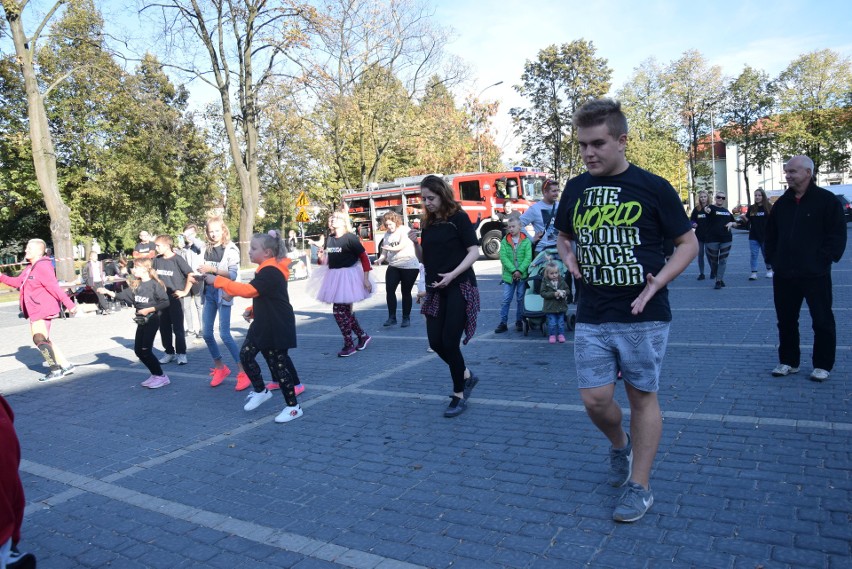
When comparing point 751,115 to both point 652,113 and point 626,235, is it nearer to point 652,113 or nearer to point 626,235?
point 652,113

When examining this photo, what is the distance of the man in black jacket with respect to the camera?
5.49 m

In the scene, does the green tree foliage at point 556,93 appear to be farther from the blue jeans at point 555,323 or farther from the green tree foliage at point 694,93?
the blue jeans at point 555,323

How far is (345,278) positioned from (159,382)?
8.02 feet

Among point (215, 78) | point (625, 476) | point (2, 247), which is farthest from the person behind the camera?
point (2, 247)

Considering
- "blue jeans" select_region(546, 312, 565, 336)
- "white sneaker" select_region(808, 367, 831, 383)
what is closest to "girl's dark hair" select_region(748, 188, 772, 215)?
"blue jeans" select_region(546, 312, 565, 336)

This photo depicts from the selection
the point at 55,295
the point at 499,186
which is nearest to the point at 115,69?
the point at 499,186

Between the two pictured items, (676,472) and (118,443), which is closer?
(676,472)

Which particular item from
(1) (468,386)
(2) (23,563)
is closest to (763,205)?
(1) (468,386)

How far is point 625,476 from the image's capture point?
12.2ft

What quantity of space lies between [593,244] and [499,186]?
2031 cm

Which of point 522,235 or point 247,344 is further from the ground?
point 522,235

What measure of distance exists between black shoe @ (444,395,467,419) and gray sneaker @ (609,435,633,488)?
5.73ft

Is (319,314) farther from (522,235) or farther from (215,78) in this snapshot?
(215,78)

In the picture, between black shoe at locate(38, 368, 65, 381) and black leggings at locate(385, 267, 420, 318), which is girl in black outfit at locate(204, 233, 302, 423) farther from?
black leggings at locate(385, 267, 420, 318)
